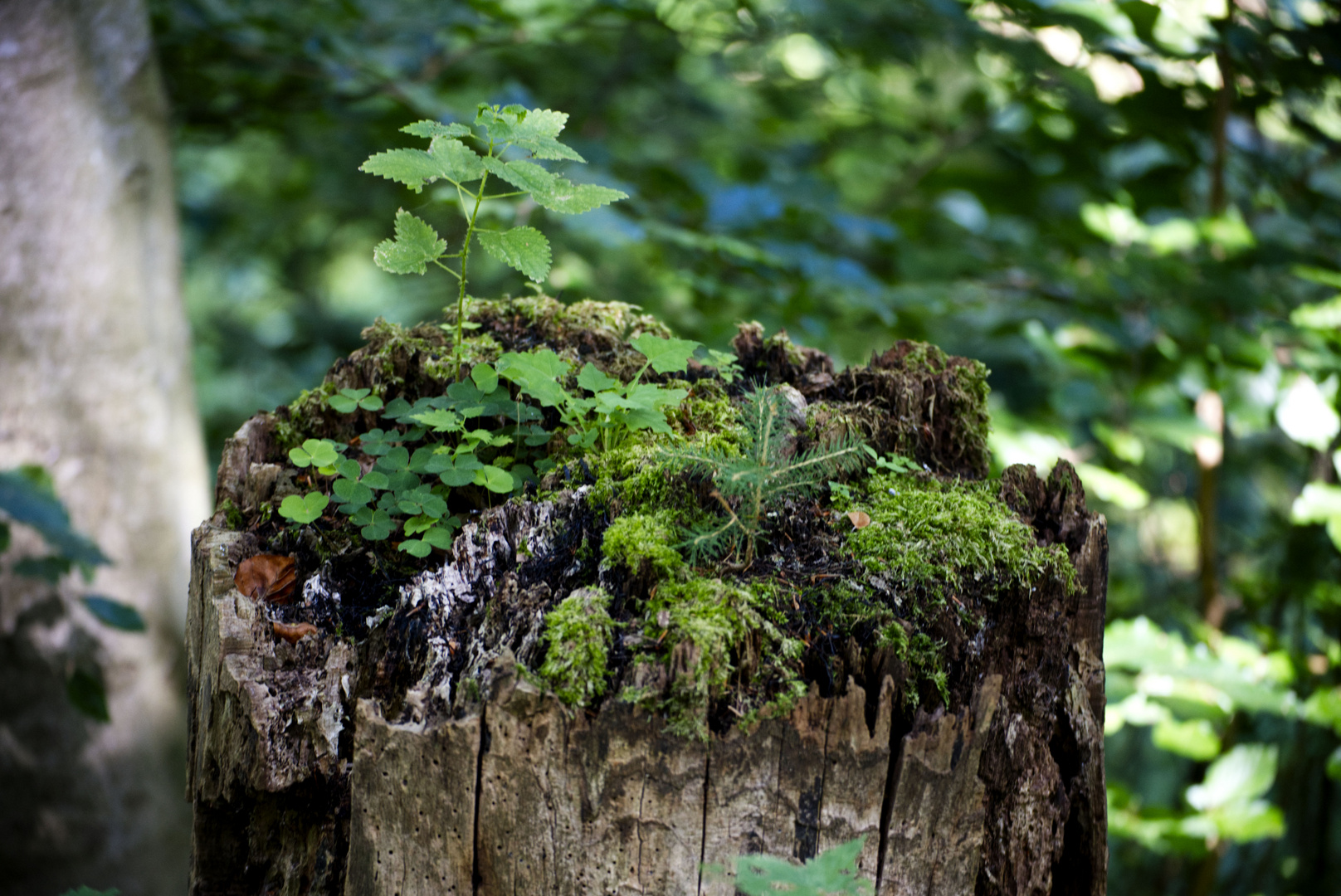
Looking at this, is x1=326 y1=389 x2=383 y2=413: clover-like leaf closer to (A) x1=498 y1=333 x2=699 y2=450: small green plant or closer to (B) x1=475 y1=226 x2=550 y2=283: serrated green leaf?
(A) x1=498 y1=333 x2=699 y2=450: small green plant

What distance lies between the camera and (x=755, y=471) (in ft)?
4.81

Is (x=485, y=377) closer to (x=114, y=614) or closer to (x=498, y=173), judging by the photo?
(x=498, y=173)

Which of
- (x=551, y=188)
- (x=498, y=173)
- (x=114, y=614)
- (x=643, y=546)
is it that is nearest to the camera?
(x=643, y=546)

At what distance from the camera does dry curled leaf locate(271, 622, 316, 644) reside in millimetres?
1552

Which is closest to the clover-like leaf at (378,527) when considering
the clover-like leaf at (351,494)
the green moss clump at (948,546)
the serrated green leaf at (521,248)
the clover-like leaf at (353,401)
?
the clover-like leaf at (351,494)

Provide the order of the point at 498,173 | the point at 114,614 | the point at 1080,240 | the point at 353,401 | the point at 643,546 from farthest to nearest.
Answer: the point at 1080,240 → the point at 114,614 → the point at 353,401 → the point at 498,173 → the point at 643,546

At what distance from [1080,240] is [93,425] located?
478 cm

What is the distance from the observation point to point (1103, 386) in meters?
3.86

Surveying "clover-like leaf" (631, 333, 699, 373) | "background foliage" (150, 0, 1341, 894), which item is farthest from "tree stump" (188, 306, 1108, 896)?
"background foliage" (150, 0, 1341, 894)

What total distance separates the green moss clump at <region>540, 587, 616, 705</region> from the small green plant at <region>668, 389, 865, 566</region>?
0.67 feet

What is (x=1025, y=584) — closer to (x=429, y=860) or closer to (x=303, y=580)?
(x=429, y=860)

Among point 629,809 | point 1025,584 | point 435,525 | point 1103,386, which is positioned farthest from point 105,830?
point 1103,386

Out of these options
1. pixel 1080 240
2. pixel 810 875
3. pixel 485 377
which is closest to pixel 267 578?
pixel 485 377

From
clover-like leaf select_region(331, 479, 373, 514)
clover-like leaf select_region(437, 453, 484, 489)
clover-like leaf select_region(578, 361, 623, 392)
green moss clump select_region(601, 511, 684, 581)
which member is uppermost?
clover-like leaf select_region(578, 361, 623, 392)
